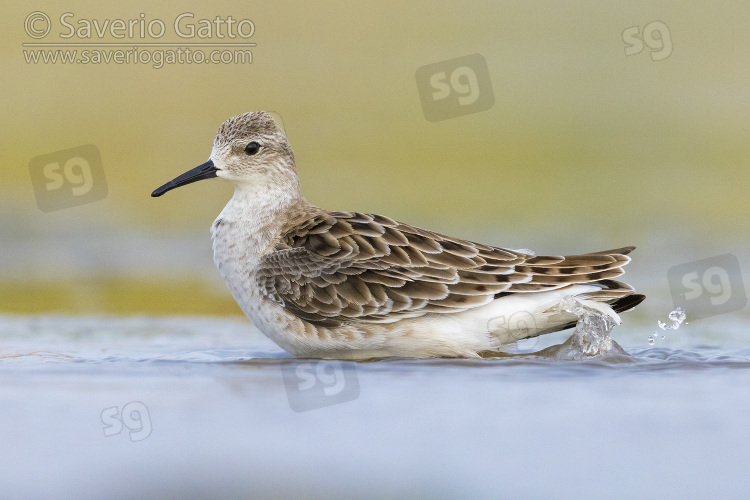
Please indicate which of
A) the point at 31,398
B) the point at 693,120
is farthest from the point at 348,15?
the point at 31,398

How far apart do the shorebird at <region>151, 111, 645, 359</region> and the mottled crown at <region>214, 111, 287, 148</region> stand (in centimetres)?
85

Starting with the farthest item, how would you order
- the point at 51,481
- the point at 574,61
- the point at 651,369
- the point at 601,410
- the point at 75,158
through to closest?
1. the point at 574,61
2. the point at 75,158
3. the point at 651,369
4. the point at 601,410
5. the point at 51,481

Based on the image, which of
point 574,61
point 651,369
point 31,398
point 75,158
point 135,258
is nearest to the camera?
point 31,398

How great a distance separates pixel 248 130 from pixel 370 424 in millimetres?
3490

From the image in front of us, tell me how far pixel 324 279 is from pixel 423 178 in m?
7.38

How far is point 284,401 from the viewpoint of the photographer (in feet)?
24.6

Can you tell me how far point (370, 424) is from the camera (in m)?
6.91

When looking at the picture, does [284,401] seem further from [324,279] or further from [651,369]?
[651,369]

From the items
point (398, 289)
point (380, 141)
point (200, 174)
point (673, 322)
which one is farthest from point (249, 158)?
point (380, 141)

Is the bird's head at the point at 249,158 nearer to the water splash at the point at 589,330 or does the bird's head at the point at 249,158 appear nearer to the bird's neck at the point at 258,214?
the bird's neck at the point at 258,214

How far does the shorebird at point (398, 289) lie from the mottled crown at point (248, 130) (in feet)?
2.78

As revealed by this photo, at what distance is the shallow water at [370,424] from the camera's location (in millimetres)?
5961

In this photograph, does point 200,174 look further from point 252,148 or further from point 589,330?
point 589,330

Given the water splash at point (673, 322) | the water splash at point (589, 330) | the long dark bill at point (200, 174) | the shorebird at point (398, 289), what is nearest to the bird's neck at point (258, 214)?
the shorebird at point (398, 289)
